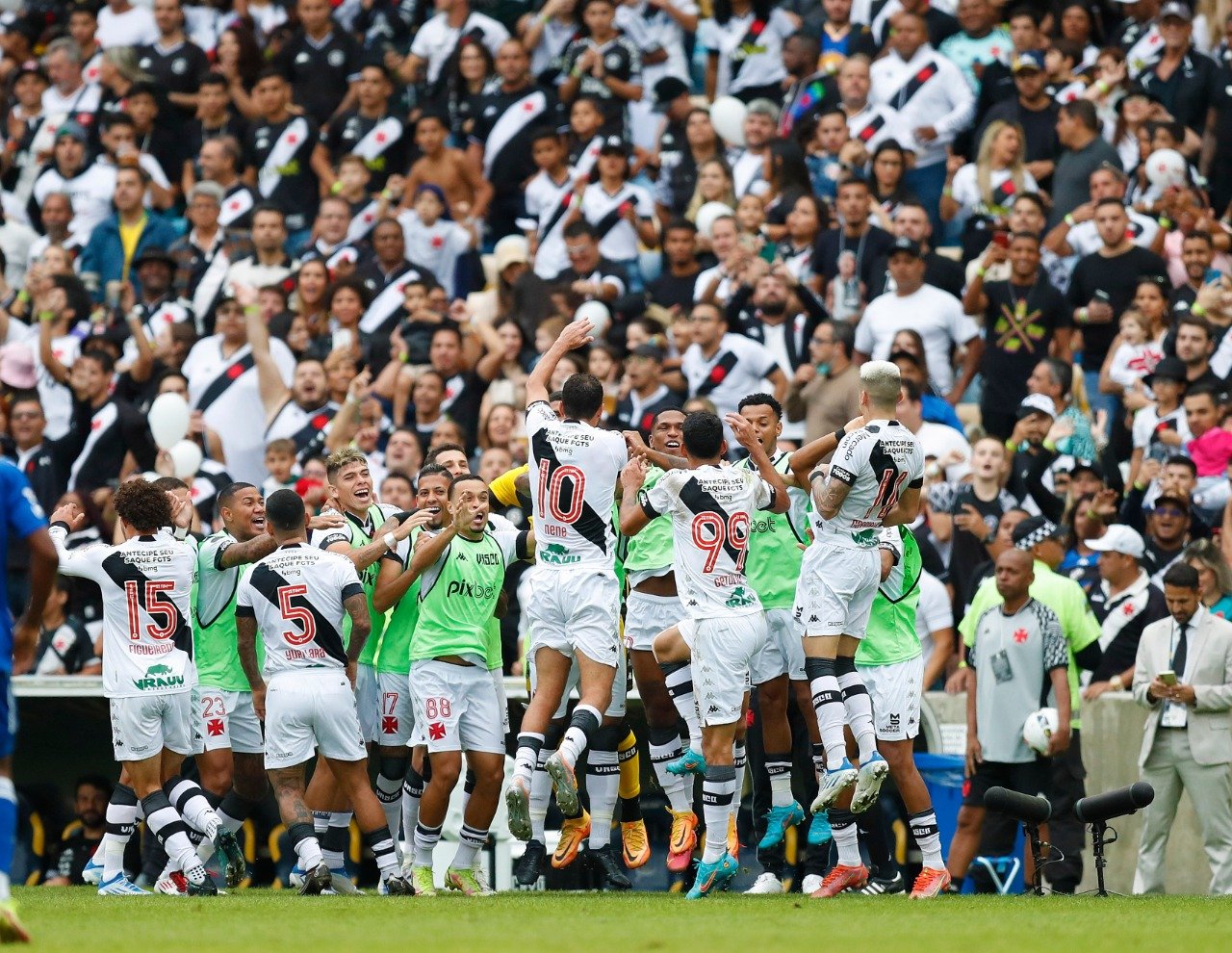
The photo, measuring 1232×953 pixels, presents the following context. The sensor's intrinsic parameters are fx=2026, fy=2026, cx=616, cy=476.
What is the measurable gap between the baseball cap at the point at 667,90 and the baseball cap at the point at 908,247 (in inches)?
192

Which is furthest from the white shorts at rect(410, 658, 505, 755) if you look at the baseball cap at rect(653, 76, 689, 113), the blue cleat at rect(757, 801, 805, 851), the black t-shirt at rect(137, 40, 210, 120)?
the black t-shirt at rect(137, 40, 210, 120)

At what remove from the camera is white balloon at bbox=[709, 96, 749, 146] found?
22.2 meters

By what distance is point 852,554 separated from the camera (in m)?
12.9

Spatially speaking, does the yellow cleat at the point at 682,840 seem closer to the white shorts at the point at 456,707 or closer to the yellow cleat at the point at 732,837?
the yellow cleat at the point at 732,837

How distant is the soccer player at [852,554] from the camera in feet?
41.8

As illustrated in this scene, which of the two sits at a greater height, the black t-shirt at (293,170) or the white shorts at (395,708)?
the black t-shirt at (293,170)

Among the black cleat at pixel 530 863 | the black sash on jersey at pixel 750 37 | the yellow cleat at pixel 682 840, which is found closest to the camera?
the yellow cleat at pixel 682 840

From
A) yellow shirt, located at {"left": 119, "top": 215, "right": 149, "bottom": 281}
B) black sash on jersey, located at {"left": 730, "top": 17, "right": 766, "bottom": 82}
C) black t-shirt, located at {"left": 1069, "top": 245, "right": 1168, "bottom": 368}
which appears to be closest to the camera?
black t-shirt, located at {"left": 1069, "top": 245, "right": 1168, "bottom": 368}

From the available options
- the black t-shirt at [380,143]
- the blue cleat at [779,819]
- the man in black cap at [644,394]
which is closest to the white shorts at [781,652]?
the blue cleat at [779,819]

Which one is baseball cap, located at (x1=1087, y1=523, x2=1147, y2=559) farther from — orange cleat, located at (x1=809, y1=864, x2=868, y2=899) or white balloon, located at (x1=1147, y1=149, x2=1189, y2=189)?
white balloon, located at (x1=1147, y1=149, x2=1189, y2=189)

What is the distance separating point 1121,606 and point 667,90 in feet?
32.4

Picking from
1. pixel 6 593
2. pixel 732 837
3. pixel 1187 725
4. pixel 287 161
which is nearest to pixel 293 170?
pixel 287 161

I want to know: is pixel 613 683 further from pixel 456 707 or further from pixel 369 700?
pixel 369 700

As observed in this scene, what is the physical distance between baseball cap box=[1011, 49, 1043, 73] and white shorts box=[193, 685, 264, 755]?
1036 cm
